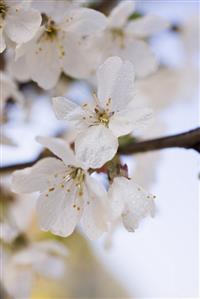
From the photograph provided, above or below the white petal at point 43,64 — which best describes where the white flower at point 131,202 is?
below

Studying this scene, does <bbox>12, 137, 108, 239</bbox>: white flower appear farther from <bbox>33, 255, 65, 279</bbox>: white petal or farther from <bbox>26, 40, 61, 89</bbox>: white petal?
→ <bbox>33, 255, 65, 279</bbox>: white petal

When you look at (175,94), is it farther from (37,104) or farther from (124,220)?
(124,220)

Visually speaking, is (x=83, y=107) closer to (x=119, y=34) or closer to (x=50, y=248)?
(x=119, y=34)

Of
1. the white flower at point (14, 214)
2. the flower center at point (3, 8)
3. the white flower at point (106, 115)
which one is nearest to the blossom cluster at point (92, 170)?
the white flower at point (106, 115)

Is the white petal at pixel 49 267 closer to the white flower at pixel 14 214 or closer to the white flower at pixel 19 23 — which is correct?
the white flower at pixel 14 214

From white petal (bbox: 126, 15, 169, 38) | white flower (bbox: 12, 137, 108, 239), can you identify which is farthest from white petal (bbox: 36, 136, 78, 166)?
white petal (bbox: 126, 15, 169, 38)

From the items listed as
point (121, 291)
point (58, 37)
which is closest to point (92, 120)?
point (58, 37)
